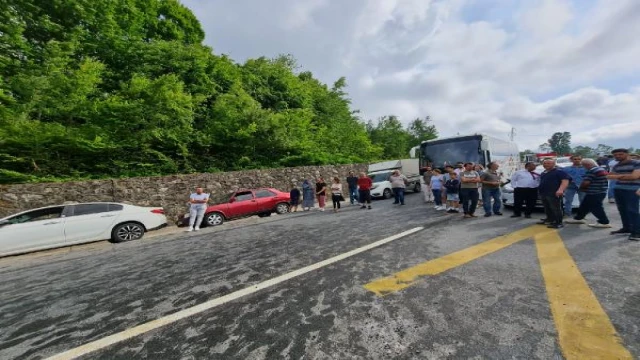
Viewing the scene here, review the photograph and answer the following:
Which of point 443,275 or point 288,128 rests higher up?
point 288,128

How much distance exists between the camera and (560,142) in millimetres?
106750

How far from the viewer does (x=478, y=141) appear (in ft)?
34.0

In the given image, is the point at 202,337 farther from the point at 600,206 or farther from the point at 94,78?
the point at 94,78

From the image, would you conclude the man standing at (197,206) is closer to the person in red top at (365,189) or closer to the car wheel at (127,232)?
the car wheel at (127,232)

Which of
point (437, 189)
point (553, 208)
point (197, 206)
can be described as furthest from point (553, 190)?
point (197, 206)

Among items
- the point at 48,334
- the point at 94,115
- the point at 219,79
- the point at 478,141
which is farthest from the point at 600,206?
the point at 219,79

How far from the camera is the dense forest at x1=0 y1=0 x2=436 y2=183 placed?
9539 mm

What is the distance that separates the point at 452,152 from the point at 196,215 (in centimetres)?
1060

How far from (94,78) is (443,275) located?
46.5 ft

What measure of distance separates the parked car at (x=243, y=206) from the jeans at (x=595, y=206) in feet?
31.9

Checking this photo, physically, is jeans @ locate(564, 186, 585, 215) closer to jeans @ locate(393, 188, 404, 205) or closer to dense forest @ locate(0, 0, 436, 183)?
jeans @ locate(393, 188, 404, 205)

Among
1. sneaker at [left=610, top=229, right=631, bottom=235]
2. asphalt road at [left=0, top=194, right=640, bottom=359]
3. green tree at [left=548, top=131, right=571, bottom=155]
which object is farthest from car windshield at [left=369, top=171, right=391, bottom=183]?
green tree at [left=548, top=131, right=571, bottom=155]

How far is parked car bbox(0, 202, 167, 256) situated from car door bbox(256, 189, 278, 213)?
12.5ft

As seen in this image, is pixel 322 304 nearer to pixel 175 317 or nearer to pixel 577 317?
pixel 175 317
